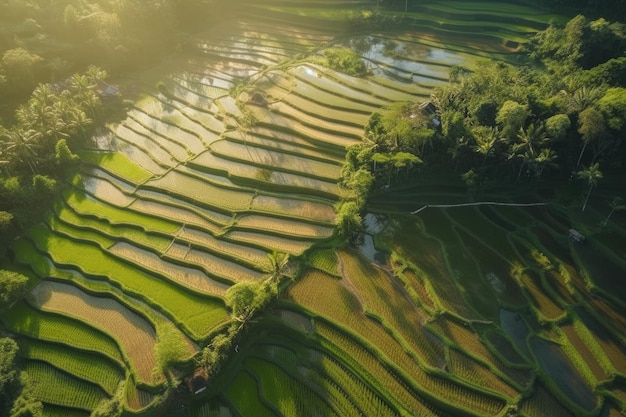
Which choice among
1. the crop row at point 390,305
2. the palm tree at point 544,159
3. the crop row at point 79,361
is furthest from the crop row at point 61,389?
the palm tree at point 544,159

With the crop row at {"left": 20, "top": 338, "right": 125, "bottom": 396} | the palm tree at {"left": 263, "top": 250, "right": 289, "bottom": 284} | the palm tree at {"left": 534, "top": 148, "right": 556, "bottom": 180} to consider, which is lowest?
the crop row at {"left": 20, "top": 338, "right": 125, "bottom": 396}

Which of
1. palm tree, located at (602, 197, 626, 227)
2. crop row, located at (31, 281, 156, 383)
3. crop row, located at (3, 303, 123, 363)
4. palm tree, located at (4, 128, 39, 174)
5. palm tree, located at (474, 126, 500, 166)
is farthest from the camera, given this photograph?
palm tree, located at (4, 128, 39, 174)

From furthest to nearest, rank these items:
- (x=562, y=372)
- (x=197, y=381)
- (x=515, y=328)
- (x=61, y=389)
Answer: (x=515, y=328) → (x=61, y=389) → (x=562, y=372) → (x=197, y=381)

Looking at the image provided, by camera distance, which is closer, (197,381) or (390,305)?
(197,381)

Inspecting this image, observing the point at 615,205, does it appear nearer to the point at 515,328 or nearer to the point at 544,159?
the point at 544,159

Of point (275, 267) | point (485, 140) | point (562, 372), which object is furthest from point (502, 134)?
point (275, 267)

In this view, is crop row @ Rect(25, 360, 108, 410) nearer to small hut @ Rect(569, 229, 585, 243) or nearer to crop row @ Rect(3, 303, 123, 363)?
crop row @ Rect(3, 303, 123, 363)

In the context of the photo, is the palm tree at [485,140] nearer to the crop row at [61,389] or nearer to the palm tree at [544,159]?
the palm tree at [544,159]

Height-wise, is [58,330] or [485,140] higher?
[485,140]

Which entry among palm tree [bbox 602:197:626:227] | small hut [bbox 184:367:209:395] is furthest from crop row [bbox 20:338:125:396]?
palm tree [bbox 602:197:626:227]

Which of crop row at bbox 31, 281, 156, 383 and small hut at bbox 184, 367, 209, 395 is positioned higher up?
small hut at bbox 184, 367, 209, 395
